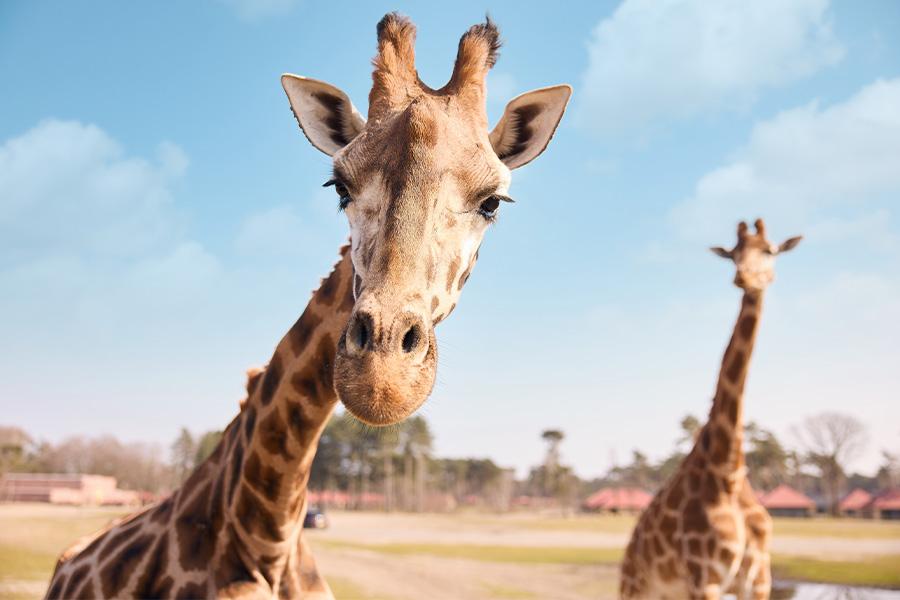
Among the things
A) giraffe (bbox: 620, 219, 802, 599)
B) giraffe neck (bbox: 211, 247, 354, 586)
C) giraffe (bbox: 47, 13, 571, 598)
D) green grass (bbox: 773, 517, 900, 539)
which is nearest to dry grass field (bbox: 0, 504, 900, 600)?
Answer: green grass (bbox: 773, 517, 900, 539)

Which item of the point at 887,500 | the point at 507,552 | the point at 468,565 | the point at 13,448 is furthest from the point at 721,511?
the point at 887,500

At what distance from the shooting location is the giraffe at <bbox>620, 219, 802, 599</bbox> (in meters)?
8.73

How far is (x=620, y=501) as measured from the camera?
346 feet

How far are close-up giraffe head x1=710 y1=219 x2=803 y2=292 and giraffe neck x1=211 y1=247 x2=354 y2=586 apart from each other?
750 cm

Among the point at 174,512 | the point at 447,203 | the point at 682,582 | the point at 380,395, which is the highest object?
the point at 447,203

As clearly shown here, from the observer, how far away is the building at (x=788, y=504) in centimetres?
9169

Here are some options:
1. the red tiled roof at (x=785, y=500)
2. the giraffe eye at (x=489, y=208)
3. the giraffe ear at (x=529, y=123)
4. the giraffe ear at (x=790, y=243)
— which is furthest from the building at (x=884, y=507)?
the giraffe eye at (x=489, y=208)

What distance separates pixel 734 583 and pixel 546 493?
12035 cm

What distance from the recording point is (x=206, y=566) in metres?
3.62

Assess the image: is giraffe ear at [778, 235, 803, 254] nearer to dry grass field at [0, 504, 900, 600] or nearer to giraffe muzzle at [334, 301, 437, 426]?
giraffe muzzle at [334, 301, 437, 426]

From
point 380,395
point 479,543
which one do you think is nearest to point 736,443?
point 380,395

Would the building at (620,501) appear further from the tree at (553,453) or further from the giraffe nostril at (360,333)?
the giraffe nostril at (360,333)

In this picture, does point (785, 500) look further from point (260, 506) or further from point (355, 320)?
point (355, 320)

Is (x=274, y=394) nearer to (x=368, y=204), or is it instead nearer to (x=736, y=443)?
(x=368, y=204)
